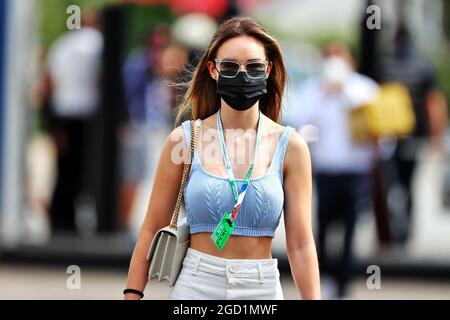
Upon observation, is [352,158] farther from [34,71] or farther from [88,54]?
[34,71]

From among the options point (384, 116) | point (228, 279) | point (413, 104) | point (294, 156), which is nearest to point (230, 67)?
point (294, 156)

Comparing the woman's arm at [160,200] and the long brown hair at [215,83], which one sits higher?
the long brown hair at [215,83]

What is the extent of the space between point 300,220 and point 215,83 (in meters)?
0.57

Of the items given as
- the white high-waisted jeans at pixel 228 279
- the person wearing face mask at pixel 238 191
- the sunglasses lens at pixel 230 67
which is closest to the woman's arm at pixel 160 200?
the person wearing face mask at pixel 238 191

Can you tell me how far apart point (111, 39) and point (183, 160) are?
7.56 metres

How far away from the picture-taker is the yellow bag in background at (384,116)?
9.76 meters

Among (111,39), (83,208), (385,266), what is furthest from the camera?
(83,208)

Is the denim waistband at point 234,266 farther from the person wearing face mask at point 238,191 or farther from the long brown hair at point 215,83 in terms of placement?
the long brown hair at point 215,83

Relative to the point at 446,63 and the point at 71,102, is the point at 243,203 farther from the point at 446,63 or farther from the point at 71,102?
the point at 446,63

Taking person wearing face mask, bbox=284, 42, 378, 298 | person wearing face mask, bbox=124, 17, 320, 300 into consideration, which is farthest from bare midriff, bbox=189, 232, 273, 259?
person wearing face mask, bbox=284, 42, 378, 298

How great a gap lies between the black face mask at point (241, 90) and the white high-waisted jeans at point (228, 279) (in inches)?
19.6

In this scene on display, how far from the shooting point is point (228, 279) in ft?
13.7
